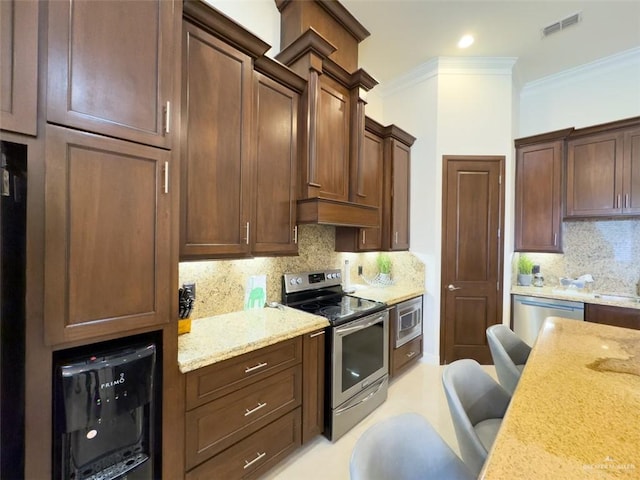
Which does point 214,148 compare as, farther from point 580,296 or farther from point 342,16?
point 580,296

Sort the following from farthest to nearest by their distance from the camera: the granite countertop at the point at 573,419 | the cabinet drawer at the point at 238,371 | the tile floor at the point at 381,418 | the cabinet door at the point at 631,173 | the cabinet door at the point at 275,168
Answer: the cabinet door at the point at 631,173, the cabinet door at the point at 275,168, the tile floor at the point at 381,418, the cabinet drawer at the point at 238,371, the granite countertop at the point at 573,419

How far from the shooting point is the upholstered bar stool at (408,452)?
2.72ft

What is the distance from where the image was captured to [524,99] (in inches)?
144

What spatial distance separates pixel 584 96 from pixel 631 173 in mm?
1132

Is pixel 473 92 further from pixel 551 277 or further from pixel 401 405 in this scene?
pixel 401 405

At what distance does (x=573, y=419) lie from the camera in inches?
33.9

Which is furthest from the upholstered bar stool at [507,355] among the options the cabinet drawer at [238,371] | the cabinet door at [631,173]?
the cabinet door at [631,173]

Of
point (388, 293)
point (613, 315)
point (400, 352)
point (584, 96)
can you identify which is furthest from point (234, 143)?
point (584, 96)

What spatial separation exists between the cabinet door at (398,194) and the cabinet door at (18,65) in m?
2.81

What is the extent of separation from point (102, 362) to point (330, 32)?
117 inches

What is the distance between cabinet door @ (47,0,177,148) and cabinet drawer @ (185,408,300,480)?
164 cm

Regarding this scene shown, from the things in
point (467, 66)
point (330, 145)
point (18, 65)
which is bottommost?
point (18, 65)

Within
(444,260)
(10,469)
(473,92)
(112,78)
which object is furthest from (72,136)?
(473,92)

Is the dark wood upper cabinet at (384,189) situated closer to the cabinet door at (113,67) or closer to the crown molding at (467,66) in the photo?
the crown molding at (467,66)
